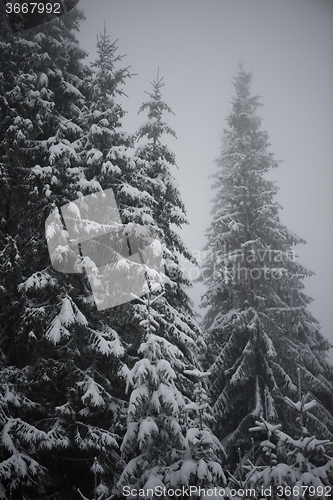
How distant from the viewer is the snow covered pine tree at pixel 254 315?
12469 mm

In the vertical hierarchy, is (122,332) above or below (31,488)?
above

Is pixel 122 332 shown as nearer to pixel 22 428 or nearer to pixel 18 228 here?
pixel 22 428

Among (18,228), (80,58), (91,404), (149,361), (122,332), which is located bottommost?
(91,404)

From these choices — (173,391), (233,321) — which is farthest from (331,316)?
(173,391)

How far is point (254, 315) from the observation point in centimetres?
1316

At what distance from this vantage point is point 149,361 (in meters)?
6.36

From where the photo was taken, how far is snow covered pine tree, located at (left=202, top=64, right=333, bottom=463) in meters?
12.5

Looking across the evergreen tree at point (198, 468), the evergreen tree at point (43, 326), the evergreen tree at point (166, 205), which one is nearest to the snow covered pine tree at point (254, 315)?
the evergreen tree at point (166, 205)

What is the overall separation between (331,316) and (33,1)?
5678 centimetres

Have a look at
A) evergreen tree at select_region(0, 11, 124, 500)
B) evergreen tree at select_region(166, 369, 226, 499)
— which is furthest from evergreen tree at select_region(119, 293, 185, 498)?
evergreen tree at select_region(0, 11, 124, 500)

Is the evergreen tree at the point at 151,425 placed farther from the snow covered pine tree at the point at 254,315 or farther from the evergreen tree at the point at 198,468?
the snow covered pine tree at the point at 254,315

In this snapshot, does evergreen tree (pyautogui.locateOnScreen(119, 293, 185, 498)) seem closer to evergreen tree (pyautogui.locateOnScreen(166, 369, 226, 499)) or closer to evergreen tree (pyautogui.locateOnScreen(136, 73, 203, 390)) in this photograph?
evergreen tree (pyautogui.locateOnScreen(166, 369, 226, 499))

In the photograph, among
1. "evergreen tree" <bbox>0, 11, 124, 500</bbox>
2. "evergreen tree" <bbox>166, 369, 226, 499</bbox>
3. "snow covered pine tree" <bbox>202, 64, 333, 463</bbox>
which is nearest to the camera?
"evergreen tree" <bbox>166, 369, 226, 499</bbox>

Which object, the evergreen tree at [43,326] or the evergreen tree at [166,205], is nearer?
the evergreen tree at [43,326]
